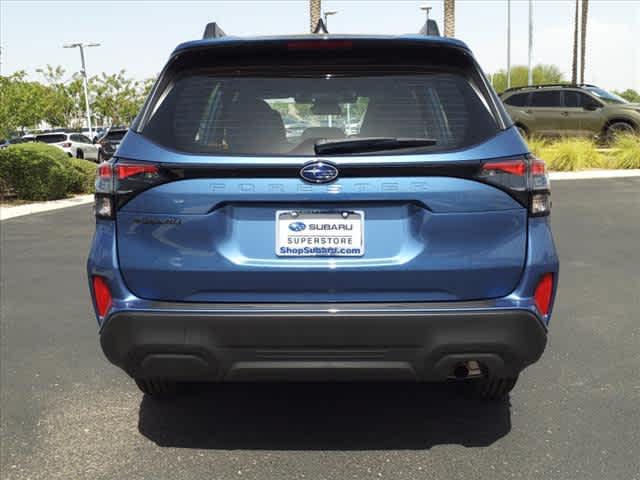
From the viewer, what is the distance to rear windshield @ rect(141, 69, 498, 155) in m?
2.78

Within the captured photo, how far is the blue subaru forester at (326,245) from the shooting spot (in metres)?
2.68

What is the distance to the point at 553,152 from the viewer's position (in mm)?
18375

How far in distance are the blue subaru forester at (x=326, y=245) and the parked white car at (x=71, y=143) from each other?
102ft

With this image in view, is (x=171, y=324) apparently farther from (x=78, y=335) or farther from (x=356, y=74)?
(x=78, y=335)

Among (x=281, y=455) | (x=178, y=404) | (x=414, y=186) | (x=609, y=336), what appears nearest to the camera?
(x=414, y=186)

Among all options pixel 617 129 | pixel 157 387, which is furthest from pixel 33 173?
pixel 617 129

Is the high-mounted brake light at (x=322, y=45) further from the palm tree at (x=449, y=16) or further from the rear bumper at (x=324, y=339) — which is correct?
the palm tree at (x=449, y=16)

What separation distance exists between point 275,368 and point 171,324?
45cm

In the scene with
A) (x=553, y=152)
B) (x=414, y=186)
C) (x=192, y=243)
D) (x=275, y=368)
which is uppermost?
(x=414, y=186)

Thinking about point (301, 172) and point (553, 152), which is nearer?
point (301, 172)

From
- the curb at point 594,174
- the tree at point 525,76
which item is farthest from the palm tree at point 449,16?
the tree at point 525,76

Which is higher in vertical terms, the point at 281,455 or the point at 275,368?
the point at 275,368

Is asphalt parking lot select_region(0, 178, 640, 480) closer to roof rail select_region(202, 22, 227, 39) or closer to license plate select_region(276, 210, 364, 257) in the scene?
license plate select_region(276, 210, 364, 257)

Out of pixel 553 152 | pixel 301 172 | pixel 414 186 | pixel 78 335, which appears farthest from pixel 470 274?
pixel 553 152
